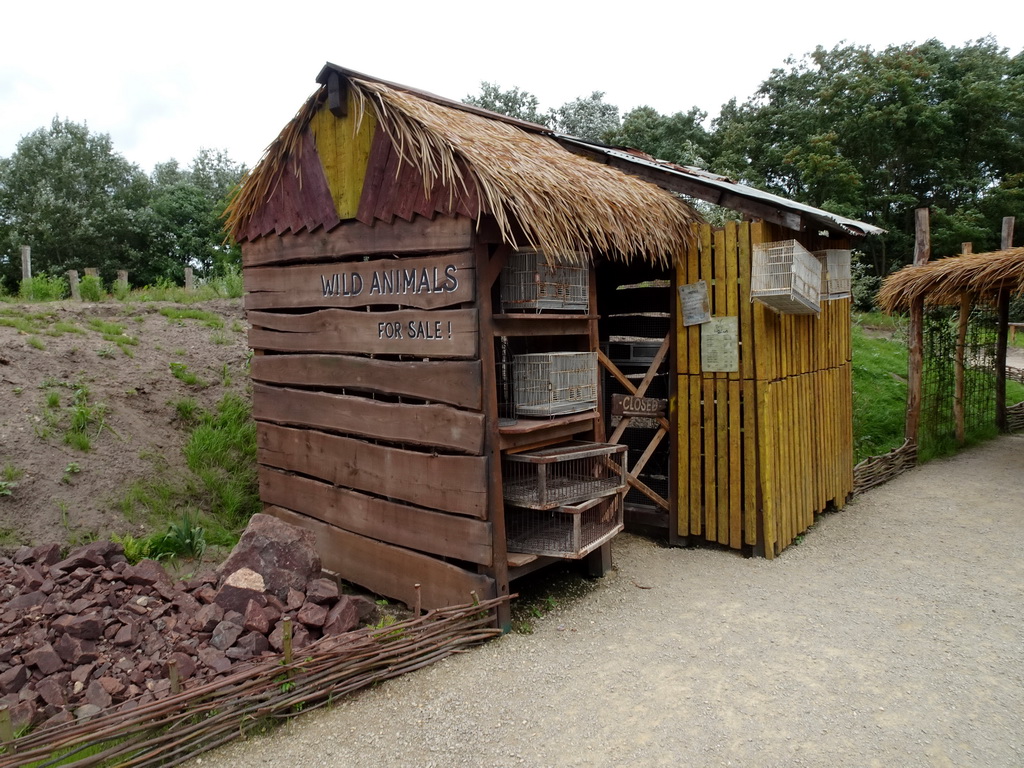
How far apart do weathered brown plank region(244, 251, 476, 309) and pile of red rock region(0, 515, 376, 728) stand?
1.94 metres

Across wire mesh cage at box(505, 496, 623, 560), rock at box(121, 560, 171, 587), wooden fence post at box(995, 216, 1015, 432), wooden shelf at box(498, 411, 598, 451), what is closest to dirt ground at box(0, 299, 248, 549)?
rock at box(121, 560, 171, 587)

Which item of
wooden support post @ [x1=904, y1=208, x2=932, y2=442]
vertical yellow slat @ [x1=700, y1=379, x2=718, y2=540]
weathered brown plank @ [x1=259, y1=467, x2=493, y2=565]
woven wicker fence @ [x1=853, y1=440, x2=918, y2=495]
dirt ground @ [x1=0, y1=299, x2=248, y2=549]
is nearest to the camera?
weathered brown plank @ [x1=259, y1=467, x2=493, y2=565]

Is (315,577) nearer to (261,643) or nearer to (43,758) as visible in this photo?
(261,643)

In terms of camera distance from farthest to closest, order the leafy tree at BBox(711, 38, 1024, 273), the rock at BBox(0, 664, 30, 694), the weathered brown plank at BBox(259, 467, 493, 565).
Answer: the leafy tree at BBox(711, 38, 1024, 273)
the weathered brown plank at BBox(259, 467, 493, 565)
the rock at BBox(0, 664, 30, 694)

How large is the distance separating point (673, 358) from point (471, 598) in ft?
10.4

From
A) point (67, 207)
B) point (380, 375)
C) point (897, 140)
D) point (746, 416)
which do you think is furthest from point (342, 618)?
point (67, 207)

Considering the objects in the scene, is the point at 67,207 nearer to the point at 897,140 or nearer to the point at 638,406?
the point at 638,406

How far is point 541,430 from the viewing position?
219 inches

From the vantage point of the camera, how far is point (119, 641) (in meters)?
4.52

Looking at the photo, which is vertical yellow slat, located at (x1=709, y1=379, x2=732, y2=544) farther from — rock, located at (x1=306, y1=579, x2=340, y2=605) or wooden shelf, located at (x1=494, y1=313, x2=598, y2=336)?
rock, located at (x1=306, y1=579, x2=340, y2=605)

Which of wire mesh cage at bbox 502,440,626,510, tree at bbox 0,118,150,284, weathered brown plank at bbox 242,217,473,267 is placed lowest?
wire mesh cage at bbox 502,440,626,510

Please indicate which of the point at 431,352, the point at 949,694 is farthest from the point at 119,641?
the point at 949,694

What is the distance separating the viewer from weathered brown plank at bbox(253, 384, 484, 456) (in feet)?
16.9

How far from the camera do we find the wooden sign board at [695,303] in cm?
664
